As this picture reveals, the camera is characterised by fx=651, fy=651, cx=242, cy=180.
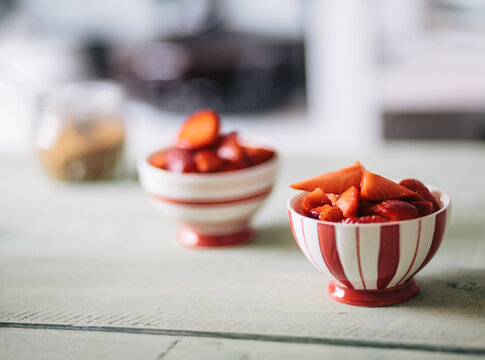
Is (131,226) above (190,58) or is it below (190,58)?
below

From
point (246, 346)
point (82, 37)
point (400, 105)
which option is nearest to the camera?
point (246, 346)

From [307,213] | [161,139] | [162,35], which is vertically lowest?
[161,139]

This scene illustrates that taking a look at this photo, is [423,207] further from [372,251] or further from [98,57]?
[98,57]

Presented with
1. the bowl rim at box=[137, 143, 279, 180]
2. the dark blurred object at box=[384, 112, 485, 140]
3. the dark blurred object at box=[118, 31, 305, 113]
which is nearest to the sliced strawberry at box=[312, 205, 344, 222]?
the bowl rim at box=[137, 143, 279, 180]

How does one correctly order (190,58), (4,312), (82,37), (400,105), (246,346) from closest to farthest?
(246,346), (4,312), (400,105), (190,58), (82,37)

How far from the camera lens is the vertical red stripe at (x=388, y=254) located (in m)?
0.59

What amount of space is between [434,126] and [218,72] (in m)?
0.91

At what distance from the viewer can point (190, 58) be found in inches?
104

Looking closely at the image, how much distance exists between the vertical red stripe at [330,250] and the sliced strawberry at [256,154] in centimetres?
26

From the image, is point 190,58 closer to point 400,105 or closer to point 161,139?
point 161,139

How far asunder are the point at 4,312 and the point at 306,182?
0.35 meters

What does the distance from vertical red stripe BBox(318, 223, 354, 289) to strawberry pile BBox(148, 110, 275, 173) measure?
256 mm

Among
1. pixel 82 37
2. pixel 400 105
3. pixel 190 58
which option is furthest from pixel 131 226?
pixel 82 37

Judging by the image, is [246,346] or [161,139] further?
[161,139]
